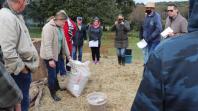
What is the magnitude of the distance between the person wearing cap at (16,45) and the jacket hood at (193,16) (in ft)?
9.81

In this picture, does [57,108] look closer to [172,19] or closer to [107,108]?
[107,108]

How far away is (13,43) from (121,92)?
12.3ft

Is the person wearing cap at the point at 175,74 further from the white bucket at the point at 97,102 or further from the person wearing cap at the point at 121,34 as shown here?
the person wearing cap at the point at 121,34

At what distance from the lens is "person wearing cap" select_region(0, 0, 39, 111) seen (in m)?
4.12

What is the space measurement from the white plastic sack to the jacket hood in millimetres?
5790

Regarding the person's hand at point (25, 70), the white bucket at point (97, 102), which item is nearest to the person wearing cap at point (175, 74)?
the person's hand at point (25, 70)

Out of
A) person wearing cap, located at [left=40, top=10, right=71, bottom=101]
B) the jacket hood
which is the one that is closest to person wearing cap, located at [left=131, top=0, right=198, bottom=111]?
the jacket hood

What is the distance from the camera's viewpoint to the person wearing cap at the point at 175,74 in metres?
1.32

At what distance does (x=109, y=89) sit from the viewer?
7879 mm

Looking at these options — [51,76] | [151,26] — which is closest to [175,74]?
[51,76]

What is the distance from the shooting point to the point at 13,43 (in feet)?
13.6

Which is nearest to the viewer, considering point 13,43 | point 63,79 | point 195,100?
point 195,100

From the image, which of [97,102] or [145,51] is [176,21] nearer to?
[145,51]

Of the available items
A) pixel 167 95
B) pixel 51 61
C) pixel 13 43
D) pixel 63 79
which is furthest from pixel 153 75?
pixel 63 79
